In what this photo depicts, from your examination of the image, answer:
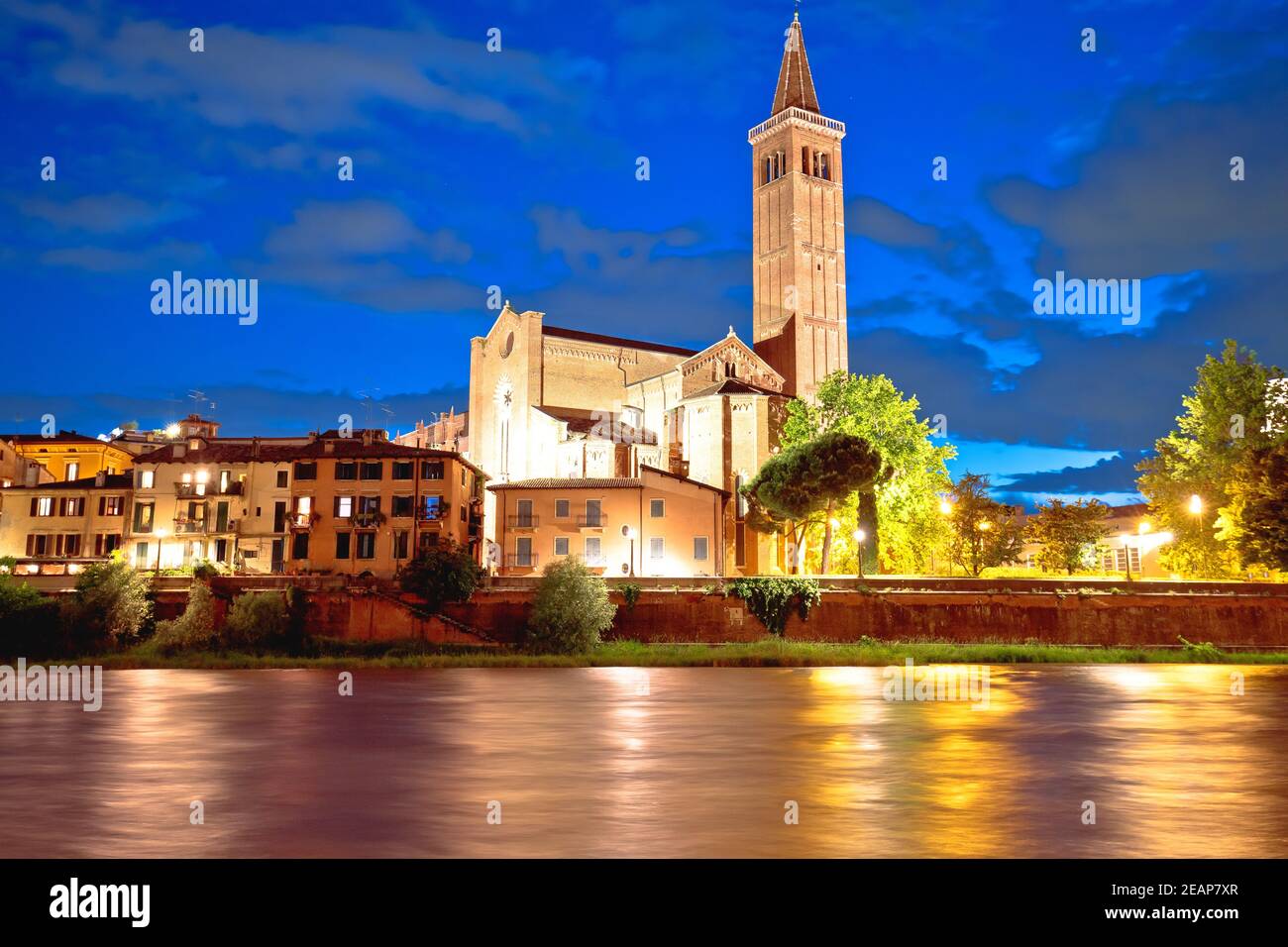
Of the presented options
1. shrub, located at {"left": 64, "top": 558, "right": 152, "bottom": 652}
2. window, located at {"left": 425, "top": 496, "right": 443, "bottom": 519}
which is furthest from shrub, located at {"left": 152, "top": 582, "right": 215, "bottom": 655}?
window, located at {"left": 425, "top": 496, "right": 443, "bottom": 519}

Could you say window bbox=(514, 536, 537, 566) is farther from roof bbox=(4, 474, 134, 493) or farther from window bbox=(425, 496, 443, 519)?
roof bbox=(4, 474, 134, 493)

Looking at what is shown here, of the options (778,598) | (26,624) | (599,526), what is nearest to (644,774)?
(778,598)

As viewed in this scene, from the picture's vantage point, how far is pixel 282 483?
61406mm

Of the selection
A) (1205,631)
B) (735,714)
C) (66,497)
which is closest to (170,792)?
(735,714)

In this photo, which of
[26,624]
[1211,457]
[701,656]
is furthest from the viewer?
[1211,457]

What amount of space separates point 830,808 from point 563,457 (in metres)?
62.7

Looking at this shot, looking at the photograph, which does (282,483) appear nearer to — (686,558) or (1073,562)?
(686,558)

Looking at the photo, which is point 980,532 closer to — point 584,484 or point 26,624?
point 584,484

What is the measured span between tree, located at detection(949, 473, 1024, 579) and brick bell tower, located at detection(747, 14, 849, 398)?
87.6ft

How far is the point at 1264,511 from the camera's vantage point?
4441 cm

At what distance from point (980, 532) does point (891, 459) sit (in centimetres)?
1228

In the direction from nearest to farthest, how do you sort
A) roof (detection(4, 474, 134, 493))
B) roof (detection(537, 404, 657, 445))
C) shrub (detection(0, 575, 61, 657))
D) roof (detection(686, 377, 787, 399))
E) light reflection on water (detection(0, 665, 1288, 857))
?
light reflection on water (detection(0, 665, 1288, 857))
shrub (detection(0, 575, 61, 657))
roof (detection(4, 474, 134, 493))
roof (detection(686, 377, 787, 399))
roof (detection(537, 404, 657, 445))

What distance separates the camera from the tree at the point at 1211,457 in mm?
50125

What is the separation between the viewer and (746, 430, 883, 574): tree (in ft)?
181
